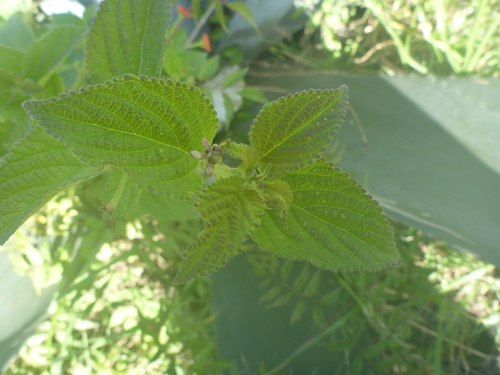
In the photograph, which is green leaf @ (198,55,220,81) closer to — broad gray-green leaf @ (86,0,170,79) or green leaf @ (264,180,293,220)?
broad gray-green leaf @ (86,0,170,79)

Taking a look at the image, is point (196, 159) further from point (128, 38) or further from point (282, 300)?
point (282, 300)

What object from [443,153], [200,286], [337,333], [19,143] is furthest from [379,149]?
[19,143]

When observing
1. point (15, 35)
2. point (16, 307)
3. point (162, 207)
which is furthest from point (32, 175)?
point (16, 307)

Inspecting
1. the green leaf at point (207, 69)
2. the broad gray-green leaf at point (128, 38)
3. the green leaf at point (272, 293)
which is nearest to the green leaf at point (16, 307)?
the green leaf at point (272, 293)

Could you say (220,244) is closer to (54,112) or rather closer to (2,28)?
(54,112)

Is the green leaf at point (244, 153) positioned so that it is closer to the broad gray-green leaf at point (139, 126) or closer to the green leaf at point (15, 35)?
the broad gray-green leaf at point (139, 126)
